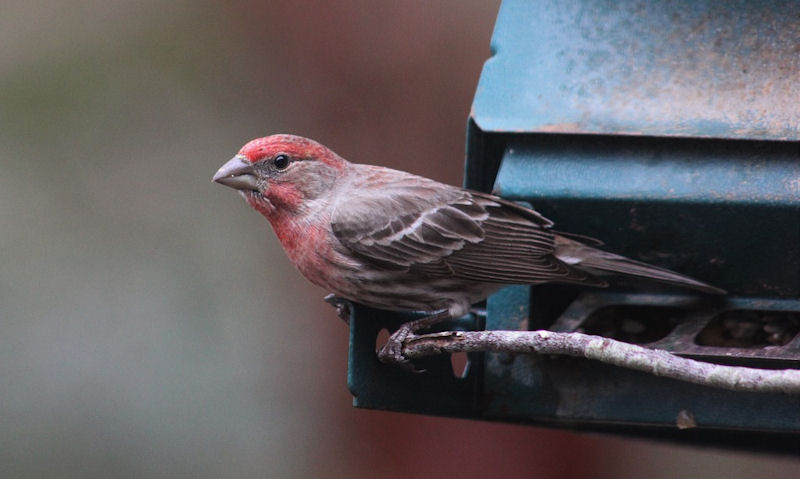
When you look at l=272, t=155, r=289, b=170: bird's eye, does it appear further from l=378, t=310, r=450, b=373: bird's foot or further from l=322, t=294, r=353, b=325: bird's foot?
l=378, t=310, r=450, b=373: bird's foot

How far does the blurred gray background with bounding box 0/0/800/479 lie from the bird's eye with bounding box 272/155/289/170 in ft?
6.91

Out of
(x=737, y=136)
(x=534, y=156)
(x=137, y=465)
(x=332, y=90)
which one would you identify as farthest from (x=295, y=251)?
(x=332, y=90)

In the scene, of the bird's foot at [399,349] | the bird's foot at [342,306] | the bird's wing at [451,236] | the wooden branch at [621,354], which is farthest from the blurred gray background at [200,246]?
the wooden branch at [621,354]

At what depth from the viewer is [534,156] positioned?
14.4ft

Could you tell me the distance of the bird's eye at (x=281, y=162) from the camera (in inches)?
208

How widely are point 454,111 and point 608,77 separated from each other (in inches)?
154

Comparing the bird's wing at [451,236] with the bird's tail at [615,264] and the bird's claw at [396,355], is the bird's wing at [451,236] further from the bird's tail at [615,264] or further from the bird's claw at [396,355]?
the bird's claw at [396,355]

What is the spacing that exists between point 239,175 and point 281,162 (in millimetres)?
234

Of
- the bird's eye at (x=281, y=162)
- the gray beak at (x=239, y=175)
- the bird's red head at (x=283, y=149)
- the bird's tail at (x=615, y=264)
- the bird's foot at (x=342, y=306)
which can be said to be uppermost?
the bird's red head at (x=283, y=149)

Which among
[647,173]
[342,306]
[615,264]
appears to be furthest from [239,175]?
[647,173]

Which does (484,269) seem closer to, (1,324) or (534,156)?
(534,156)

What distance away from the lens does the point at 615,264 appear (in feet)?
15.3

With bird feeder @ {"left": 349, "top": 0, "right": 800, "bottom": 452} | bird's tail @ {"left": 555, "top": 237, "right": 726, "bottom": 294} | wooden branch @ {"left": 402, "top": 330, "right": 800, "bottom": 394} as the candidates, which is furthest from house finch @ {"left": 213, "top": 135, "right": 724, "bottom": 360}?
wooden branch @ {"left": 402, "top": 330, "right": 800, "bottom": 394}

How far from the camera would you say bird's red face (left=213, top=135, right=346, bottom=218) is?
518 cm
